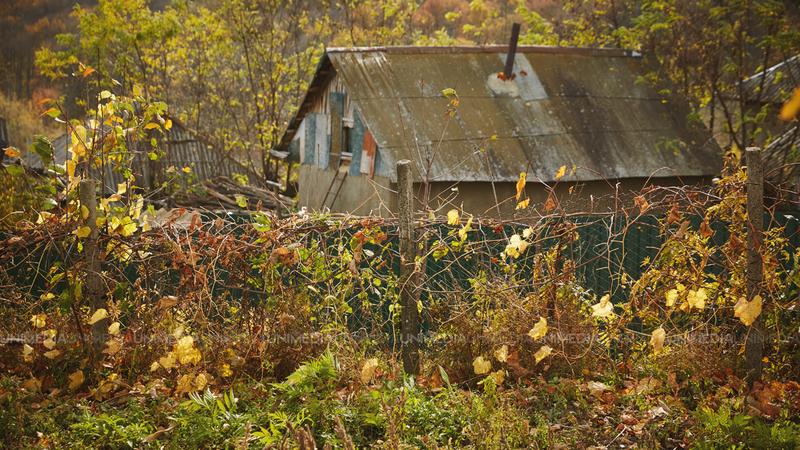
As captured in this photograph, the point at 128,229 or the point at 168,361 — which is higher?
the point at 128,229

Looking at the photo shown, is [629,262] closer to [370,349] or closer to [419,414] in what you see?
[370,349]

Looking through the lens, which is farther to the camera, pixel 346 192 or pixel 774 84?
pixel 774 84

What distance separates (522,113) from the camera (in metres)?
13.8

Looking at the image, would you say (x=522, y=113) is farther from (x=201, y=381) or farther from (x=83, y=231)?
(x=201, y=381)

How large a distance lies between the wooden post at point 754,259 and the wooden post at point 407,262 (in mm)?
2330

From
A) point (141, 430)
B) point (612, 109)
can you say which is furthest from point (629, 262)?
point (612, 109)

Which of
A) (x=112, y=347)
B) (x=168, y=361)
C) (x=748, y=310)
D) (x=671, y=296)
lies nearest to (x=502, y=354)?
(x=671, y=296)

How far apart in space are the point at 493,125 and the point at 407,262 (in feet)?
26.9

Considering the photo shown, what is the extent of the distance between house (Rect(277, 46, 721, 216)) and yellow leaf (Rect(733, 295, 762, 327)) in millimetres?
6913

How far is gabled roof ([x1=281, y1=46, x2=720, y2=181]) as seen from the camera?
12664 millimetres

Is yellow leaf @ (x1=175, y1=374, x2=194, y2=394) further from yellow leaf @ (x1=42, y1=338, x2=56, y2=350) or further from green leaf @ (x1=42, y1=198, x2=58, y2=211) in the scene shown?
green leaf @ (x1=42, y1=198, x2=58, y2=211)

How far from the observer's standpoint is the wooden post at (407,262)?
5.59m

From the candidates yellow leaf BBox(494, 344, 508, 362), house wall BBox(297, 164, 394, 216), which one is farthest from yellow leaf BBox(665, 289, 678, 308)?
house wall BBox(297, 164, 394, 216)

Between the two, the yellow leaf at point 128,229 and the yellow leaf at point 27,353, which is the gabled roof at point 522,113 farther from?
the yellow leaf at point 27,353
